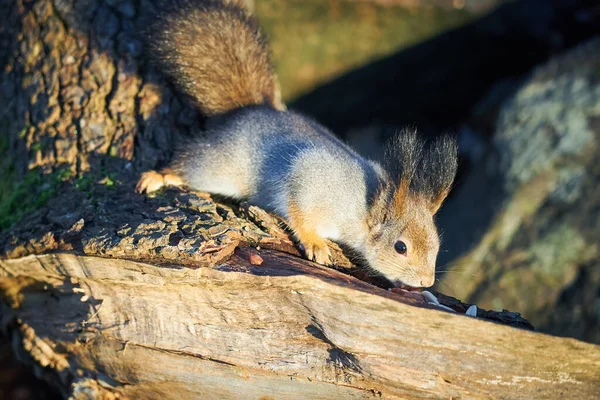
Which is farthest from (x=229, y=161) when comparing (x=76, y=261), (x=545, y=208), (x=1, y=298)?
(x=545, y=208)

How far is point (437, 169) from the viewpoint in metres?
2.84

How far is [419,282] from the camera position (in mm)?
2857

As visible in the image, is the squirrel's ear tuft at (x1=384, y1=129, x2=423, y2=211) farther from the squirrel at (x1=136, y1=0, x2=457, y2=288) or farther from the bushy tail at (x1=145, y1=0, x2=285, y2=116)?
the bushy tail at (x1=145, y1=0, x2=285, y2=116)

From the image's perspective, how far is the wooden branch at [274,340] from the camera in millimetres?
2213

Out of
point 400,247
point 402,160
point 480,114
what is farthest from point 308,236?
point 480,114

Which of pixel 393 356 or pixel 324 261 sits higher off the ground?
pixel 324 261

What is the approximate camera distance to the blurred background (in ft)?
13.0

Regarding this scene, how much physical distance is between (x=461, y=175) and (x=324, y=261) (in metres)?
2.85

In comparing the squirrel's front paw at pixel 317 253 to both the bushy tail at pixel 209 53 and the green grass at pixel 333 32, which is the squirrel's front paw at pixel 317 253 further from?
the green grass at pixel 333 32

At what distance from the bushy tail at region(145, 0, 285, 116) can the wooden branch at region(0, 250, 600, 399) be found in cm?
117

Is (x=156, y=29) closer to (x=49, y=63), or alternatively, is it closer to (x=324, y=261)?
(x=49, y=63)

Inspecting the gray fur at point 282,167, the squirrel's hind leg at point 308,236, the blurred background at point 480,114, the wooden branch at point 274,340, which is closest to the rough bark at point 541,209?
the blurred background at point 480,114

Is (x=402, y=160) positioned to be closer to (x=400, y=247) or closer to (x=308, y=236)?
(x=400, y=247)

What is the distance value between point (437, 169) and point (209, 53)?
138 centimetres
